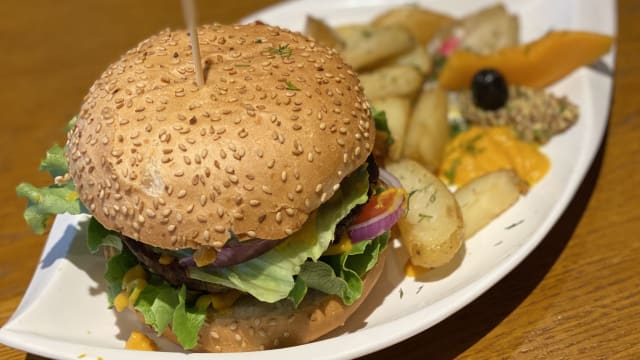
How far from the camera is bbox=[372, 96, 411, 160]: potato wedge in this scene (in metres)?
2.76

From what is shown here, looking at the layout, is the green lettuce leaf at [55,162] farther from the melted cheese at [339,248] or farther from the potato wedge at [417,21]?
the potato wedge at [417,21]

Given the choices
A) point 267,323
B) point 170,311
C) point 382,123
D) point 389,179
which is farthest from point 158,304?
point 382,123

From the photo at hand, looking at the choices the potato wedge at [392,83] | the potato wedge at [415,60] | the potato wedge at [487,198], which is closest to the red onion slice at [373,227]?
the potato wedge at [487,198]

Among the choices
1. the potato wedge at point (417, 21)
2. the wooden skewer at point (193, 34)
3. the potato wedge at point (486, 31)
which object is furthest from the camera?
the potato wedge at point (417, 21)

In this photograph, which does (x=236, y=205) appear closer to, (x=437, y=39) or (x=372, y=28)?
(x=372, y=28)

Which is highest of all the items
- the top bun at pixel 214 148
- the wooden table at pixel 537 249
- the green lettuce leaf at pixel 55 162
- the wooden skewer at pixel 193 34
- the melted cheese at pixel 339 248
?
the wooden skewer at pixel 193 34

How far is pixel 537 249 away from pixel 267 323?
1062 mm

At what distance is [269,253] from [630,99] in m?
2.15

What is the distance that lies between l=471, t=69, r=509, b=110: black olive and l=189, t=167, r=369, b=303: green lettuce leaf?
1.30m

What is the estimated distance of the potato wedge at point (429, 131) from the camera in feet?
9.12

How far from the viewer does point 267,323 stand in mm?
2002

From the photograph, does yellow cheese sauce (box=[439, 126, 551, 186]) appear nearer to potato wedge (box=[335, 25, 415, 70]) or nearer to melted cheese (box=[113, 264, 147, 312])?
potato wedge (box=[335, 25, 415, 70])

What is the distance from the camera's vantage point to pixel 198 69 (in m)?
1.94

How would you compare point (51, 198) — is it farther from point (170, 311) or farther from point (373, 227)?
point (373, 227)
